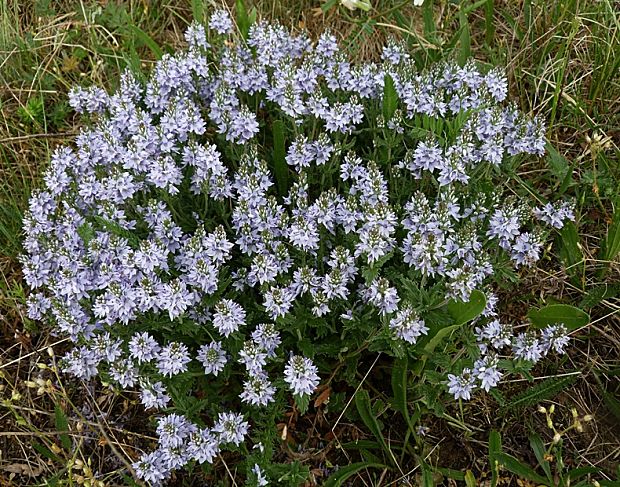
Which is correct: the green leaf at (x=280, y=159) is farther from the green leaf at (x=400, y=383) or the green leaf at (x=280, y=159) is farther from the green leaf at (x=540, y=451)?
the green leaf at (x=540, y=451)

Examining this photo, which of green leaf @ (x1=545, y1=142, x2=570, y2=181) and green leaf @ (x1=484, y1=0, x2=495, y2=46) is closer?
green leaf @ (x1=545, y1=142, x2=570, y2=181)

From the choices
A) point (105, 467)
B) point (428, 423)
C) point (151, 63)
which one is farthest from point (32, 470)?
point (151, 63)

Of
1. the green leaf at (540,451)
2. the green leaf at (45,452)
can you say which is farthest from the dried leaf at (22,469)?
the green leaf at (540,451)

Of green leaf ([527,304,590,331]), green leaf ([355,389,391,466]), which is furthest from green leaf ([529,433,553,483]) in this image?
green leaf ([355,389,391,466])

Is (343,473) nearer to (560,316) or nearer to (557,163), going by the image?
(560,316)

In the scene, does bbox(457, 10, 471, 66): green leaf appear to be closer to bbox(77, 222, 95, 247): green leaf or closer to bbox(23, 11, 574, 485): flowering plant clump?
bbox(23, 11, 574, 485): flowering plant clump

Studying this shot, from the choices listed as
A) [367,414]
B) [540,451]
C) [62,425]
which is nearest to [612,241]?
[540,451]
